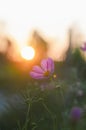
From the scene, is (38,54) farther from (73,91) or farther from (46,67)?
(46,67)

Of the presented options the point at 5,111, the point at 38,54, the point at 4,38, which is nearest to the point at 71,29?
the point at 38,54

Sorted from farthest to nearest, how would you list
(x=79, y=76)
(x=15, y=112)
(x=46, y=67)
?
1. (x=79, y=76)
2. (x=15, y=112)
3. (x=46, y=67)

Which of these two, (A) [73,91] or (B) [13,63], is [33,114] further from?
(B) [13,63]

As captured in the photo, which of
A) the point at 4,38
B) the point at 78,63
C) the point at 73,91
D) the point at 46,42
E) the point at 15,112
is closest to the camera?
the point at 15,112

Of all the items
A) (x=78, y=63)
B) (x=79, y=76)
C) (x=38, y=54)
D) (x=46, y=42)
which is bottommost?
(x=79, y=76)

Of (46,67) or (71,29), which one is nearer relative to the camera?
(46,67)

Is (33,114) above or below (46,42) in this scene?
below
